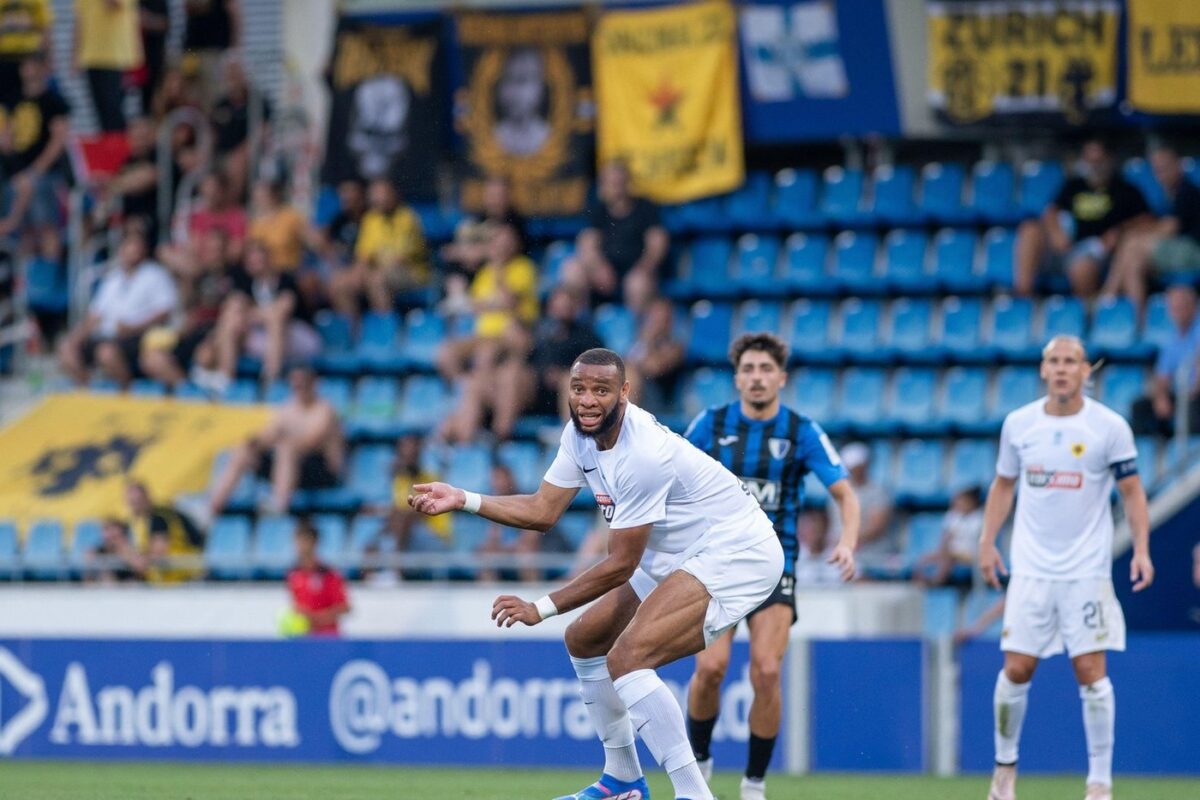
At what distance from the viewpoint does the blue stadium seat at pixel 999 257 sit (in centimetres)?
1867

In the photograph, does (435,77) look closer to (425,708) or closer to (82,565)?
(82,565)

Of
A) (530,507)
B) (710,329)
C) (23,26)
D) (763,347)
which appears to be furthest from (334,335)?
(530,507)

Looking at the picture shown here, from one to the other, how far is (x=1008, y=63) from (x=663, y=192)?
11.2 feet

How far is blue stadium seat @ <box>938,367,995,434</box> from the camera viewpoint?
701 inches

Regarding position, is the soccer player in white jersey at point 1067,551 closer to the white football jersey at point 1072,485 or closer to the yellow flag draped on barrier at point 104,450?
the white football jersey at point 1072,485

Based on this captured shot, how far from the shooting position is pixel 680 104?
66.7 feet

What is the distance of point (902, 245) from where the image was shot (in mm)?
19359

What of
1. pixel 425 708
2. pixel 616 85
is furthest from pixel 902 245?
pixel 425 708

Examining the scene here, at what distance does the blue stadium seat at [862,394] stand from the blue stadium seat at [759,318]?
1.00m

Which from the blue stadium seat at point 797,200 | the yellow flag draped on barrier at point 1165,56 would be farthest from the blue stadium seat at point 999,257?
the blue stadium seat at point 797,200

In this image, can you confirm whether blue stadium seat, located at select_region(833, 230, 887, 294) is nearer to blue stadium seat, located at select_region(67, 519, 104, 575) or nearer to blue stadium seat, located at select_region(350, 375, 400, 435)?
blue stadium seat, located at select_region(350, 375, 400, 435)

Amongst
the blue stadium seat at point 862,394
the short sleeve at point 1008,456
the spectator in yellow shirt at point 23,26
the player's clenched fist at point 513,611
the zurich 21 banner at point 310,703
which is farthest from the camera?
the spectator in yellow shirt at point 23,26

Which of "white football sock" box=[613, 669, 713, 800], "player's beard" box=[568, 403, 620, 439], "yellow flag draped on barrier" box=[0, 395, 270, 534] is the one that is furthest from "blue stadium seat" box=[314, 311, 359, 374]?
"white football sock" box=[613, 669, 713, 800]

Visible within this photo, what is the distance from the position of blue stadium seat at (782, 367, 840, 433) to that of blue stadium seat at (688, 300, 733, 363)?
869 millimetres
